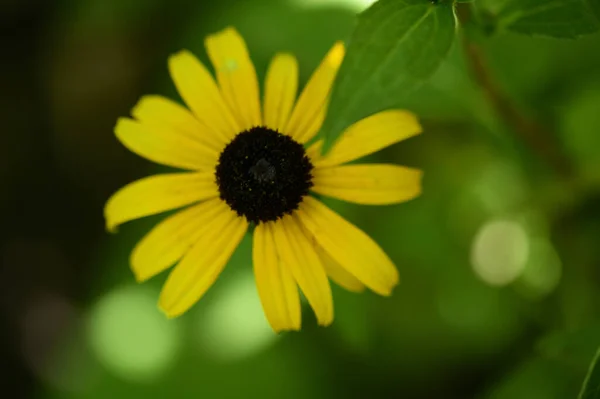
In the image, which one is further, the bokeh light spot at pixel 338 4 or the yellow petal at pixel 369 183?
the bokeh light spot at pixel 338 4

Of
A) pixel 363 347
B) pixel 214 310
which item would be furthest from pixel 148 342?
pixel 363 347

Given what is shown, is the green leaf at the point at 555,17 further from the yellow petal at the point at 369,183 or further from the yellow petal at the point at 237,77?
the yellow petal at the point at 237,77

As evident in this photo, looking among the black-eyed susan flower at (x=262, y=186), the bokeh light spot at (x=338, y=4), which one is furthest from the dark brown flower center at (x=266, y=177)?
the bokeh light spot at (x=338, y=4)

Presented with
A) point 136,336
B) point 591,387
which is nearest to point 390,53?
point 591,387

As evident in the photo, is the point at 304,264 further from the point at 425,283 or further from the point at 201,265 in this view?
the point at 425,283

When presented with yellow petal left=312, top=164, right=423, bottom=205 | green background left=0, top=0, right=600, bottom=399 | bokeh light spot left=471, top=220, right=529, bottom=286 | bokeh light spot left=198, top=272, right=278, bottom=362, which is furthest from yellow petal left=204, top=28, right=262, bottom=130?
bokeh light spot left=471, top=220, right=529, bottom=286

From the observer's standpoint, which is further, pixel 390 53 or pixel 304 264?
pixel 304 264
